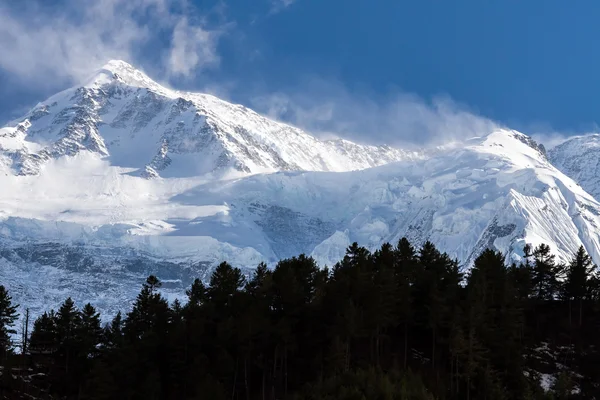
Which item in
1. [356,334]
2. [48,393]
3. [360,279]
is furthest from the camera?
[48,393]

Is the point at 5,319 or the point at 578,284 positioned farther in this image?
the point at 578,284

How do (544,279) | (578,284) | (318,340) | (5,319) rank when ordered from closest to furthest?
(318,340)
(5,319)
(578,284)
(544,279)

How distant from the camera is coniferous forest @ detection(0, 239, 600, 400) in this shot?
6519 centimetres

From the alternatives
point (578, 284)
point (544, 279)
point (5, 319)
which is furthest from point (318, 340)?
point (5, 319)

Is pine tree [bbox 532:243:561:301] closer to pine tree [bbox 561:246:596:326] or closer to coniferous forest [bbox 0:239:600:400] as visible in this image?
pine tree [bbox 561:246:596:326]

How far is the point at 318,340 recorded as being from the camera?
6994cm

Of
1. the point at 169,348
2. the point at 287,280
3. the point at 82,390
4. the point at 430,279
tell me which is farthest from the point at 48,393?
the point at 430,279

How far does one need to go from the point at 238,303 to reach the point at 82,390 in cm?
1747

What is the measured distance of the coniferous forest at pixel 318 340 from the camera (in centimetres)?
6519

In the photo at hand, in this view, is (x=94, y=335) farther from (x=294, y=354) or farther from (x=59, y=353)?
(x=294, y=354)

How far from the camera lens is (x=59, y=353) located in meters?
79.8

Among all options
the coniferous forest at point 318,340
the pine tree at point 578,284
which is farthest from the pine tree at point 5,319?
the pine tree at point 578,284

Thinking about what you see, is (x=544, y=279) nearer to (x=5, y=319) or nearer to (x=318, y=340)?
(x=318, y=340)

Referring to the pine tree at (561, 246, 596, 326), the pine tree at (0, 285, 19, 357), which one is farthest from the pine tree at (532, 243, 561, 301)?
the pine tree at (0, 285, 19, 357)
